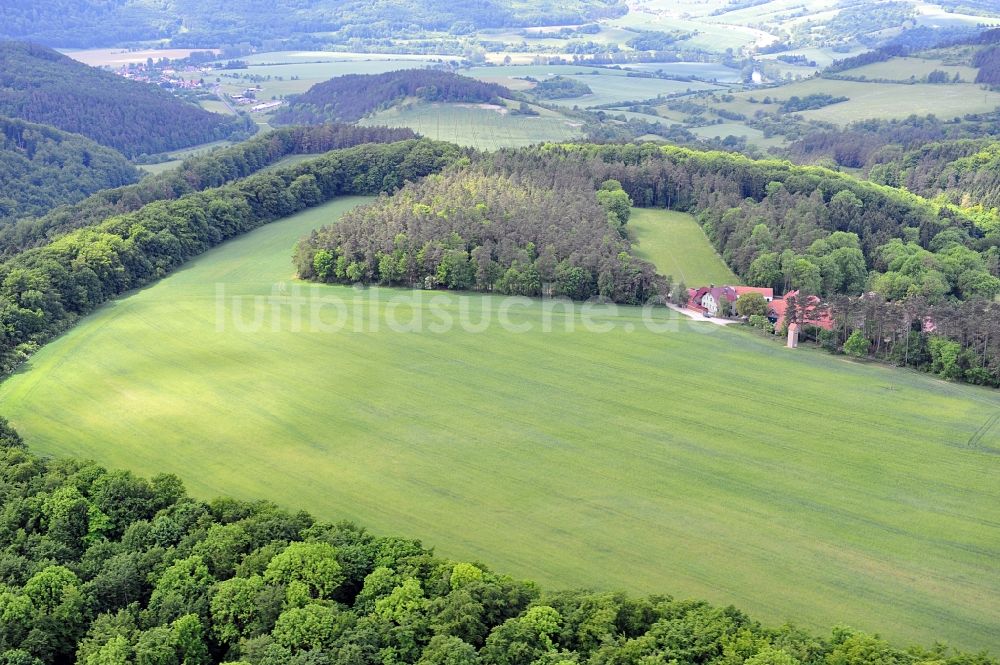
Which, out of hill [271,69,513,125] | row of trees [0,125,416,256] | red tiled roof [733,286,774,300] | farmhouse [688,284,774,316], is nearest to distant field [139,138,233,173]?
hill [271,69,513,125]

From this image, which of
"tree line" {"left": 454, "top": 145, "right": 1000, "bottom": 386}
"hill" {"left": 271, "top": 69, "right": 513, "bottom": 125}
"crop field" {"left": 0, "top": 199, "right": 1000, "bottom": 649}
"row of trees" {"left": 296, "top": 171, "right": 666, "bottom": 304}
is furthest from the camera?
"hill" {"left": 271, "top": 69, "right": 513, "bottom": 125}

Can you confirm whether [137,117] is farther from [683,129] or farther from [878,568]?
[878,568]

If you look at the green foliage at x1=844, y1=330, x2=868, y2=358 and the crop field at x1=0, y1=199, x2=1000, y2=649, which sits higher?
the green foliage at x1=844, y1=330, x2=868, y2=358

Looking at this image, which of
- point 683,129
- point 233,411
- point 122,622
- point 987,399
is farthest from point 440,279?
point 683,129

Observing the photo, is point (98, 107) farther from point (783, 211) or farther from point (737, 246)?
point (783, 211)

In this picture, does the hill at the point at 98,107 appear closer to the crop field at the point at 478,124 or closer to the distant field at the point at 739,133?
the crop field at the point at 478,124

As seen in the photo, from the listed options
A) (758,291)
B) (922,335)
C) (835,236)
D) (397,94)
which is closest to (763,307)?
(758,291)

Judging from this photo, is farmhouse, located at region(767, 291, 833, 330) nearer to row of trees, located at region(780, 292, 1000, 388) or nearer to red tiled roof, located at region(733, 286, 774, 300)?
row of trees, located at region(780, 292, 1000, 388)

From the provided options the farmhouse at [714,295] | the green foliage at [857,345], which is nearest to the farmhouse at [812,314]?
the green foliage at [857,345]
